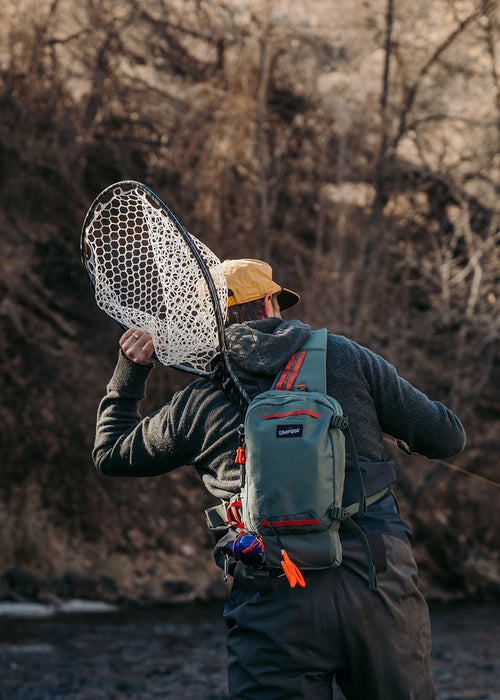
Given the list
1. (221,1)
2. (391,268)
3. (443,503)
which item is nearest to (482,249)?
(391,268)

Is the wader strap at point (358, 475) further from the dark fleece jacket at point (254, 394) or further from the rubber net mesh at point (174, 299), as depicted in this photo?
the rubber net mesh at point (174, 299)

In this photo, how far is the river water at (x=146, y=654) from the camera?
5617 mm

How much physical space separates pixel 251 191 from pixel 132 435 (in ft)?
22.3

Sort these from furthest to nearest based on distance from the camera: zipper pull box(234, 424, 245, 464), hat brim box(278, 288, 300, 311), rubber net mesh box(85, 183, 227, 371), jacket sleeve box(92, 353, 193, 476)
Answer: hat brim box(278, 288, 300, 311), rubber net mesh box(85, 183, 227, 371), jacket sleeve box(92, 353, 193, 476), zipper pull box(234, 424, 245, 464)

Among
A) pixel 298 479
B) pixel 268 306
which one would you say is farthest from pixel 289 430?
pixel 268 306

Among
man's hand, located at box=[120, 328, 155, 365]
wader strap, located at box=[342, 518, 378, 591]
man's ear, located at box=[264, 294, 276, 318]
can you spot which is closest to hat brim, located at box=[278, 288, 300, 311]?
man's ear, located at box=[264, 294, 276, 318]

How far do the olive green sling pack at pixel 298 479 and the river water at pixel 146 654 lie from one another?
3.86m

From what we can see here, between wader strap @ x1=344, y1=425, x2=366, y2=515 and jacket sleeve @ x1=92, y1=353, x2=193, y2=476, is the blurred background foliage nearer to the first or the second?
jacket sleeve @ x1=92, y1=353, x2=193, y2=476

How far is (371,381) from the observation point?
2.29 m

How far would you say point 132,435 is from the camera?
A: 247cm

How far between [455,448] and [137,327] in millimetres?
1110

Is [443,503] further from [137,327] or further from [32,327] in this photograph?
[137,327]

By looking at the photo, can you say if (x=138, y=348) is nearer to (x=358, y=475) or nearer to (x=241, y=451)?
(x=241, y=451)

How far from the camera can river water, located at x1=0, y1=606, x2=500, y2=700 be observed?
18.4ft
